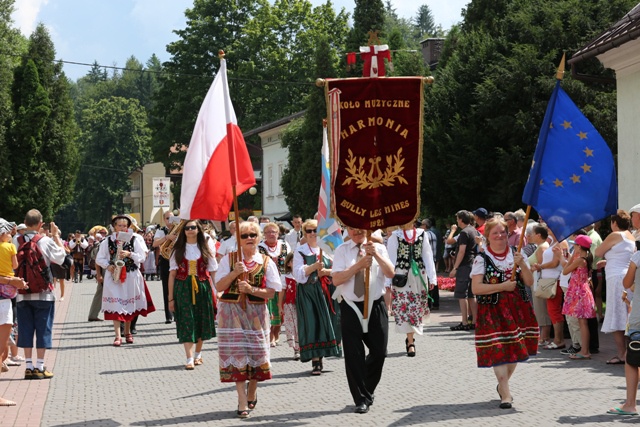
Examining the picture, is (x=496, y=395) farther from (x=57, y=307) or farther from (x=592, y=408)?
(x=57, y=307)

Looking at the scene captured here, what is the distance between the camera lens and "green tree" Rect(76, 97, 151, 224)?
100625mm

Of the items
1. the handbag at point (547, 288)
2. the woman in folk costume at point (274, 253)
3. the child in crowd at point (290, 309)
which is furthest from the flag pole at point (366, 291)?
the handbag at point (547, 288)

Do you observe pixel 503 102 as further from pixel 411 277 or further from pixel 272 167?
pixel 272 167

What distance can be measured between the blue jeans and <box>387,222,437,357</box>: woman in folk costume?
15.5 ft

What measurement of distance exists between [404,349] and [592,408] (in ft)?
18.4

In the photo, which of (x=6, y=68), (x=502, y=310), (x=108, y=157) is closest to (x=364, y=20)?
(x=6, y=68)

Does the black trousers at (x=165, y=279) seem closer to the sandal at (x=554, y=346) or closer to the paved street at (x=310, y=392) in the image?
the paved street at (x=310, y=392)

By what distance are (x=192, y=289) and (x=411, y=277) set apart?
10.1 feet

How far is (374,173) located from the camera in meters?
10.1

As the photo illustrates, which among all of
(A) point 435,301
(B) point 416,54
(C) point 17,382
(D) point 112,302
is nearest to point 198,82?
(B) point 416,54

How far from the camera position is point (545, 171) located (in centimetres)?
1008

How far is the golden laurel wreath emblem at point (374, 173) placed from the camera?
33.0 feet

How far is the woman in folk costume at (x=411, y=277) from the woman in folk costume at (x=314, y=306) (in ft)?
4.77

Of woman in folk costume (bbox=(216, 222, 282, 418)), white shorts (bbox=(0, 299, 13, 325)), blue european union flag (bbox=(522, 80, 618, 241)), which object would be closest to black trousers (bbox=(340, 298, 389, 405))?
woman in folk costume (bbox=(216, 222, 282, 418))
